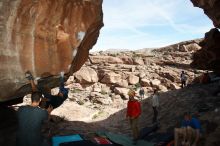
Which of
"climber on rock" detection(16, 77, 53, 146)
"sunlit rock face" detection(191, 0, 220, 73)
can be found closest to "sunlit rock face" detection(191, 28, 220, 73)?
"sunlit rock face" detection(191, 0, 220, 73)

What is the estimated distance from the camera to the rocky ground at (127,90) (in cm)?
1447

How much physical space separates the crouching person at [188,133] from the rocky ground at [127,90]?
2.34ft

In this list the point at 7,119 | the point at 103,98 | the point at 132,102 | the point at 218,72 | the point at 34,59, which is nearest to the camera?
the point at 34,59

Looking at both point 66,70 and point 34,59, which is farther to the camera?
point 66,70

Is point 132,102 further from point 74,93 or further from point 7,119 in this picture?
point 74,93

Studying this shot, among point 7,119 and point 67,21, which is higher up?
point 67,21

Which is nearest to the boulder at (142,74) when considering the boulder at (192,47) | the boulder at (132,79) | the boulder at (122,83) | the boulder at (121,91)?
the boulder at (132,79)

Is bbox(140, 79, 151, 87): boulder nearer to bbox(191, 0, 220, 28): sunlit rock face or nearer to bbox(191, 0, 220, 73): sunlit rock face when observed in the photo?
bbox(191, 0, 220, 73): sunlit rock face

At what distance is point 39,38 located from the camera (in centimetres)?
946

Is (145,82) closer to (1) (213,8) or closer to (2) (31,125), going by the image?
(1) (213,8)

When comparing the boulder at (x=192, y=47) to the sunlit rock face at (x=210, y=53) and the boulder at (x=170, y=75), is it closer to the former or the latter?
the boulder at (x=170, y=75)

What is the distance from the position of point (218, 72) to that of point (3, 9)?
61.3 feet

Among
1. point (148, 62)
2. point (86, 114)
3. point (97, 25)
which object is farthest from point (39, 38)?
point (148, 62)

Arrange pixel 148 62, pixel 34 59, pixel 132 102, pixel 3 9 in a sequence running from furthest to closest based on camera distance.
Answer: pixel 148 62
pixel 132 102
pixel 34 59
pixel 3 9
